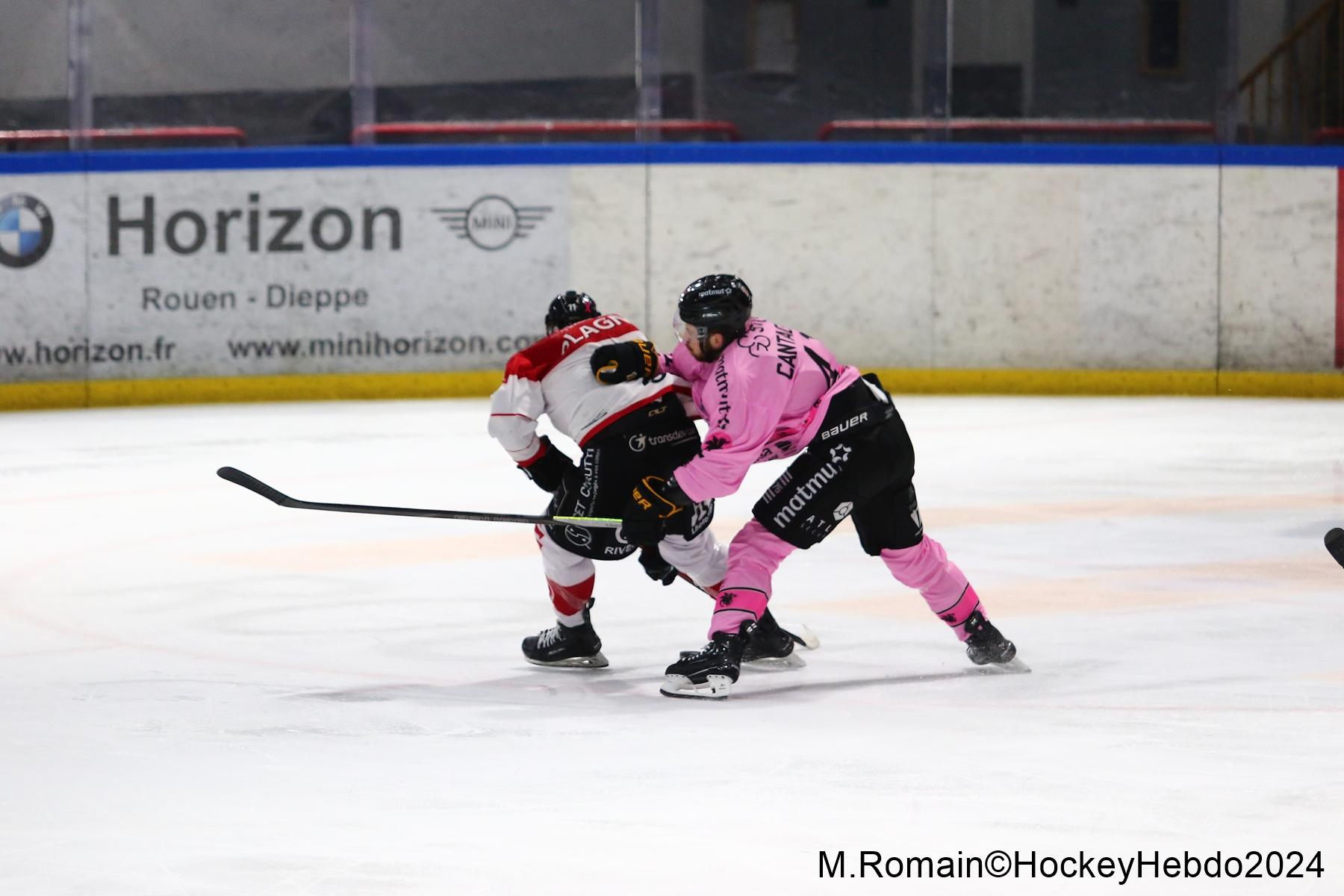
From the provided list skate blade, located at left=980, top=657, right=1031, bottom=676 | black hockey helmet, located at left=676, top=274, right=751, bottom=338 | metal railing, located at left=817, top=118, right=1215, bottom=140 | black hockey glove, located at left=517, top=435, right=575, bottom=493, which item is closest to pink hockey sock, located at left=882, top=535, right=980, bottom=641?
skate blade, located at left=980, top=657, right=1031, bottom=676

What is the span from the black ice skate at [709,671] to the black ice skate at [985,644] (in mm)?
616

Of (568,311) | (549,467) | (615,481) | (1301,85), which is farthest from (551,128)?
(615,481)

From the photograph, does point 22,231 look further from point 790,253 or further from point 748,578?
point 748,578

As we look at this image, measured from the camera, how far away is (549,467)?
4664 mm

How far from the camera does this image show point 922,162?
12492 mm

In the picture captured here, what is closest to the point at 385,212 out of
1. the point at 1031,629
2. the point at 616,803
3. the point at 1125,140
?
the point at 1125,140

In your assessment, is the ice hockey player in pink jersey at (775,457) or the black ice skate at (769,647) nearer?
the ice hockey player in pink jersey at (775,457)

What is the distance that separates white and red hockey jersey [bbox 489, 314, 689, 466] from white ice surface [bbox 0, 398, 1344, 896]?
0.61 meters

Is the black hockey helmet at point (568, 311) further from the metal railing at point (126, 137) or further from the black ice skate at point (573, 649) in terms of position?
the metal railing at point (126, 137)

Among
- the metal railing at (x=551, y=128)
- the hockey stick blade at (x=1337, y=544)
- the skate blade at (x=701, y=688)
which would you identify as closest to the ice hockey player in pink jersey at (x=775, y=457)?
the skate blade at (x=701, y=688)

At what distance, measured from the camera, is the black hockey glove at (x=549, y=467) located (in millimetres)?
4652

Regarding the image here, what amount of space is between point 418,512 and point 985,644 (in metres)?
1.45

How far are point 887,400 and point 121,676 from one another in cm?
201

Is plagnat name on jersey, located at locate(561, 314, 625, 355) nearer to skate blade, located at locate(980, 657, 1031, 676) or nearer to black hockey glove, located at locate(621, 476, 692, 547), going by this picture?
black hockey glove, located at locate(621, 476, 692, 547)
